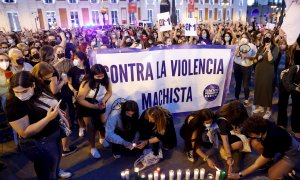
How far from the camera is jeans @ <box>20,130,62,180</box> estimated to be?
8.51 feet

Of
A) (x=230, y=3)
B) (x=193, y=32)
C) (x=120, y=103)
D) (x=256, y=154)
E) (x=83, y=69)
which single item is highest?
(x=230, y=3)

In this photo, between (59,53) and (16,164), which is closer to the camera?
(16,164)

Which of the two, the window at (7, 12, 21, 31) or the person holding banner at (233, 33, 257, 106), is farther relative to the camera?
the window at (7, 12, 21, 31)

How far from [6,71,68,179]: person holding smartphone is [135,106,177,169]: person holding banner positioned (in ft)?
4.51

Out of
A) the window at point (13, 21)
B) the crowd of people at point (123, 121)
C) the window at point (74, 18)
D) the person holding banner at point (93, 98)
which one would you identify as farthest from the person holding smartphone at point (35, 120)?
the window at point (74, 18)

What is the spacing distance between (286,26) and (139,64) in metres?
2.76

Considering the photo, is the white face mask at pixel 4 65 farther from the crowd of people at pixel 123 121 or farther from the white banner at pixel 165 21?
the white banner at pixel 165 21

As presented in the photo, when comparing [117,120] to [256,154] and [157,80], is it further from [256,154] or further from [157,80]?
[256,154]

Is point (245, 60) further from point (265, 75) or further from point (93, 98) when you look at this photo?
point (93, 98)

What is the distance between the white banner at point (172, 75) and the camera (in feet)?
14.9

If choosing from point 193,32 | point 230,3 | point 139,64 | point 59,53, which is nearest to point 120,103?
point 139,64

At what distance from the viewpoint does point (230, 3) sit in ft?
168

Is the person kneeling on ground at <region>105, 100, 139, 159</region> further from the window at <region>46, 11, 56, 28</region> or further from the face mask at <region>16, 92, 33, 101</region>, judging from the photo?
the window at <region>46, 11, 56, 28</region>

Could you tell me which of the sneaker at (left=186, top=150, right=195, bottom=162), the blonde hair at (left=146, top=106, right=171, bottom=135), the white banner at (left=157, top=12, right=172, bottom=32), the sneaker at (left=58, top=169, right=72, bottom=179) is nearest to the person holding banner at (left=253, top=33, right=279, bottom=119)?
the sneaker at (left=186, top=150, right=195, bottom=162)
